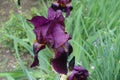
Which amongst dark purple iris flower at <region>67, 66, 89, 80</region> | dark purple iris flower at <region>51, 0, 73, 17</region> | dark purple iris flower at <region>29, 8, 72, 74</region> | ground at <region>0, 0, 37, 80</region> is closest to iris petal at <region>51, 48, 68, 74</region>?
dark purple iris flower at <region>29, 8, 72, 74</region>

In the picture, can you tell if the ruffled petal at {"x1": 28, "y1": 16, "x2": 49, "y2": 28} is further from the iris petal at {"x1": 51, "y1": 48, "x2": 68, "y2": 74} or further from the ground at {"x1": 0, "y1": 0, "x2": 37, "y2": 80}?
the ground at {"x1": 0, "y1": 0, "x2": 37, "y2": 80}

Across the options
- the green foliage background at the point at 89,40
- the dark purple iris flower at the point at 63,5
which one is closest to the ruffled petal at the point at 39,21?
the green foliage background at the point at 89,40

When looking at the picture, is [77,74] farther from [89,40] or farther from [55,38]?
[89,40]

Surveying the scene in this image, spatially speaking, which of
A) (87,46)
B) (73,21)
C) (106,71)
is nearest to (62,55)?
(106,71)

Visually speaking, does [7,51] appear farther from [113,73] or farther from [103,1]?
[113,73]

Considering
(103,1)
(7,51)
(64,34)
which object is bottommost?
(7,51)

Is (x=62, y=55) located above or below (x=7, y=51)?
above

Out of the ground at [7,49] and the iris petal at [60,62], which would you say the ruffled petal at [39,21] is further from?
the ground at [7,49]
